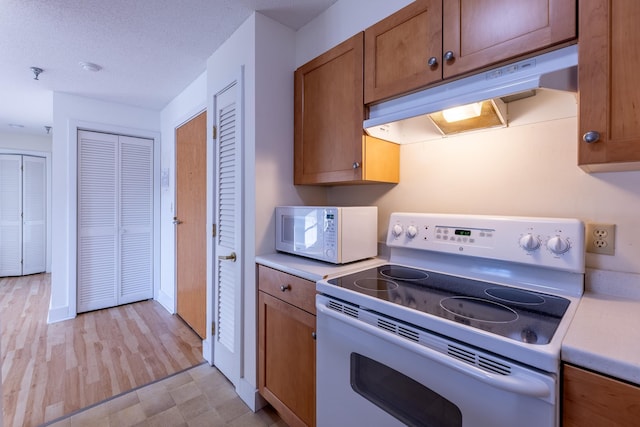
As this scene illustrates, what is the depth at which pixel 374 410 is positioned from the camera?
96cm

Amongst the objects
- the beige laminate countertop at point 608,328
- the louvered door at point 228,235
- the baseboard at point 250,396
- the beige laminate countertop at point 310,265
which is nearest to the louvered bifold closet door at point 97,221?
the louvered door at point 228,235

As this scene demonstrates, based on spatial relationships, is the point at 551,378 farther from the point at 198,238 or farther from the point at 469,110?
the point at 198,238

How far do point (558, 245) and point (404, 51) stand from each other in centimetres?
95

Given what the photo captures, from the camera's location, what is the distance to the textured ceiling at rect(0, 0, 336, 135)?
1589 millimetres

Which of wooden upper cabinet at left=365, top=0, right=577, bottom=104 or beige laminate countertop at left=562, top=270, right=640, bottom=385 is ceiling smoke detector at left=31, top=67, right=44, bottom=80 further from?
beige laminate countertop at left=562, top=270, right=640, bottom=385

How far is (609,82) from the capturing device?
0.79 metres

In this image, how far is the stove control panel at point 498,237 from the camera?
97cm

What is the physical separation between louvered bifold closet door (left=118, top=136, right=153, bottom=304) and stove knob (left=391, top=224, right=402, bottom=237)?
310 centimetres

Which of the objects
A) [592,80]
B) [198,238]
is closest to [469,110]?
[592,80]

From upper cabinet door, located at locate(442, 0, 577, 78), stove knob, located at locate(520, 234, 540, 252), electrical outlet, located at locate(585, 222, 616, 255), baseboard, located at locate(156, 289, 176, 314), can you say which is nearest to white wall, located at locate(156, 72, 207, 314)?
baseboard, located at locate(156, 289, 176, 314)

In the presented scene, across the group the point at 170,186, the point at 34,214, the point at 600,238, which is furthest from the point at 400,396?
the point at 34,214

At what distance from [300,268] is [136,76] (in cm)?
233

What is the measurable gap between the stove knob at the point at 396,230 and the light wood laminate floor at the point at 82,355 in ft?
5.77

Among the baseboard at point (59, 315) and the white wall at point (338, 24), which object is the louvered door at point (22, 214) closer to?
the baseboard at point (59, 315)
